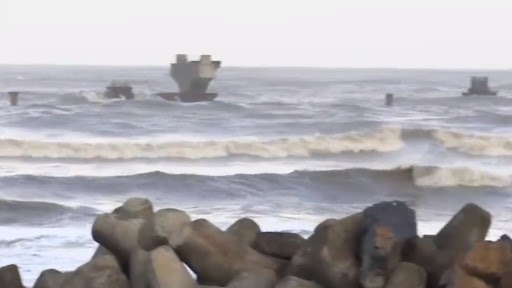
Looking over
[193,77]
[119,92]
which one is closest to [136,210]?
[193,77]

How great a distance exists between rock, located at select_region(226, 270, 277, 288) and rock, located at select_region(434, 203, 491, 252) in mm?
500

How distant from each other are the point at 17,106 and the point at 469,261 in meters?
16.4

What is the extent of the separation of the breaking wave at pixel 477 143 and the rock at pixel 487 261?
31.7 ft

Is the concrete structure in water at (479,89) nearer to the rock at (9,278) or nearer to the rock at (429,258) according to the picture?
the rock at (429,258)

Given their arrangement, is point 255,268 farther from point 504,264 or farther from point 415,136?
point 415,136

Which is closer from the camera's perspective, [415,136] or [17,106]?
[415,136]

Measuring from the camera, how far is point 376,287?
8.15ft

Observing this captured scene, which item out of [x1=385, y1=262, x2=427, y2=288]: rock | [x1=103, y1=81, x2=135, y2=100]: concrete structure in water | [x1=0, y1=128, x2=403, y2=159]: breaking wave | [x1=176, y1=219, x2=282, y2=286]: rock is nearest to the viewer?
[x1=385, y1=262, x2=427, y2=288]: rock

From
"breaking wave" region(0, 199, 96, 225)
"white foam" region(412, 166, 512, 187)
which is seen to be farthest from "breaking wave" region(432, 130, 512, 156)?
"breaking wave" region(0, 199, 96, 225)

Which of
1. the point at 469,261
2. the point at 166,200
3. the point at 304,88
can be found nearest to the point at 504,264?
the point at 469,261

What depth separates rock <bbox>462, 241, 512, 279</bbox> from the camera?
7.76 feet

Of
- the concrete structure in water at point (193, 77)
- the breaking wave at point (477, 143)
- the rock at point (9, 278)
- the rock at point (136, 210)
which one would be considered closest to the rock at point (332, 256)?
the rock at point (136, 210)

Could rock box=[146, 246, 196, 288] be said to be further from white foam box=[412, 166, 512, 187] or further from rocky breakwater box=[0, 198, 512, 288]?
white foam box=[412, 166, 512, 187]

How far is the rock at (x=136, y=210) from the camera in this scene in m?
2.93
